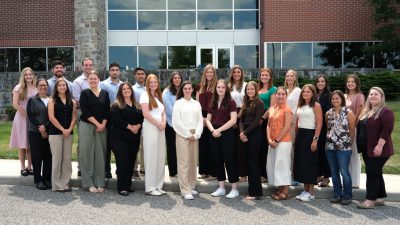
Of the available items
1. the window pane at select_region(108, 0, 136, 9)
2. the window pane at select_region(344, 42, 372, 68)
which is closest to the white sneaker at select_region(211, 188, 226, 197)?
the window pane at select_region(344, 42, 372, 68)

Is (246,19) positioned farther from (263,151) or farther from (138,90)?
(263,151)

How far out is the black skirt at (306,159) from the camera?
6.88 metres

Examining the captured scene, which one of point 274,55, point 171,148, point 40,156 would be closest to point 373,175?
point 171,148

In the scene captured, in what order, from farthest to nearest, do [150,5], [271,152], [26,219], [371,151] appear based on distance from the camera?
[150,5], [271,152], [371,151], [26,219]

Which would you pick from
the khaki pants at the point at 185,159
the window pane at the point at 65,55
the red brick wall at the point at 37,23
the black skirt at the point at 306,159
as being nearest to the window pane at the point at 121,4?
the red brick wall at the point at 37,23

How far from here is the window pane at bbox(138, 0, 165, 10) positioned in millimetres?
23875

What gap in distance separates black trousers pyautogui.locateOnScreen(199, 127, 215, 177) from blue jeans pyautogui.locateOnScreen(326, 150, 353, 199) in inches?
77.4

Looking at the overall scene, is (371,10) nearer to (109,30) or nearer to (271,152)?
(109,30)

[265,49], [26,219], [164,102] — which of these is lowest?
[26,219]

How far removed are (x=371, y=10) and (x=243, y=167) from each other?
17926 mm

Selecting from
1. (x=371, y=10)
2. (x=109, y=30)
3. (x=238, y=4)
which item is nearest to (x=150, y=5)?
(x=109, y=30)

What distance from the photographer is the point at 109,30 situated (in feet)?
78.6

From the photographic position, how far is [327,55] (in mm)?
23047

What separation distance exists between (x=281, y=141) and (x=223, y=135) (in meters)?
0.88
